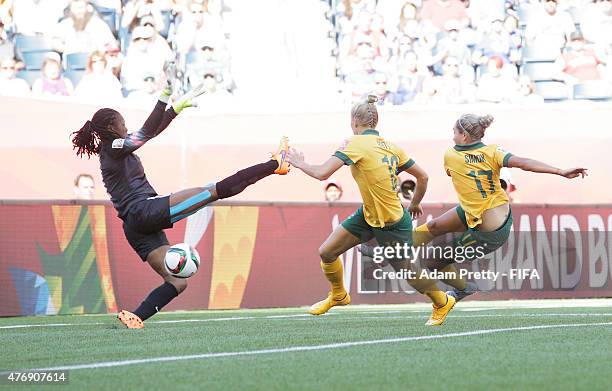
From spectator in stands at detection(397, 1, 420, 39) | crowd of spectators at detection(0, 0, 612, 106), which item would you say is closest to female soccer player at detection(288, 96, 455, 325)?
crowd of spectators at detection(0, 0, 612, 106)

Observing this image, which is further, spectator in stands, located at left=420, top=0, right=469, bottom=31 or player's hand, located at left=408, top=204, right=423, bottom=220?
spectator in stands, located at left=420, top=0, right=469, bottom=31

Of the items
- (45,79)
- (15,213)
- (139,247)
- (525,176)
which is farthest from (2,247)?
(525,176)

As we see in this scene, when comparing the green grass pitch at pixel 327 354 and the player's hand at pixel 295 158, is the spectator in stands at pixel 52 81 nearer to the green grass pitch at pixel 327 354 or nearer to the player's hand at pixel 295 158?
the green grass pitch at pixel 327 354

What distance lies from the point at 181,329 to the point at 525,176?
10428 millimetres

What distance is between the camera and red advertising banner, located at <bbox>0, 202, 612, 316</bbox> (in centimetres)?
1268

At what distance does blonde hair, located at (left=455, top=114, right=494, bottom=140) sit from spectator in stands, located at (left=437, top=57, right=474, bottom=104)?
923 centimetres

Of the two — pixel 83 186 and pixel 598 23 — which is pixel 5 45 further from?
pixel 598 23

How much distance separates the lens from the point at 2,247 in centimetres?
1255

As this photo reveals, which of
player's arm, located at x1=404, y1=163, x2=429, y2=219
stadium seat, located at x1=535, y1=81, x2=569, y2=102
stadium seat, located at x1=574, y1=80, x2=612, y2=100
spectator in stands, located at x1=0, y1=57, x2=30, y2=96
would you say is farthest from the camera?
stadium seat, located at x1=535, y1=81, x2=569, y2=102

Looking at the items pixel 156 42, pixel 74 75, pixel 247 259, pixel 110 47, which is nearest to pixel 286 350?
pixel 247 259

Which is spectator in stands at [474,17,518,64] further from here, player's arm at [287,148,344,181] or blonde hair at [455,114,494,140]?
player's arm at [287,148,344,181]

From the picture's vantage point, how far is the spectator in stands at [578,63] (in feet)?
60.3

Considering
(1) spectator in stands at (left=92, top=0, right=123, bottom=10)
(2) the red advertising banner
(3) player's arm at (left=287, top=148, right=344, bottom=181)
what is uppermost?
(1) spectator in stands at (left=92, top=0, right=123, bottom=10)

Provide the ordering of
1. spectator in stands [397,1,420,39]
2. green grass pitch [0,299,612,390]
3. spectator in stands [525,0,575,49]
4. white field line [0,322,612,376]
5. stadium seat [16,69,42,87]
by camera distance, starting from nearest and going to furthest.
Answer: green grass pitch [0,299,612,390], white field line [0,322,612,376], stadium seat [16,69,42,87], spectator in stands [525,0,575,49], spectator in stands [397,1,420,39]
